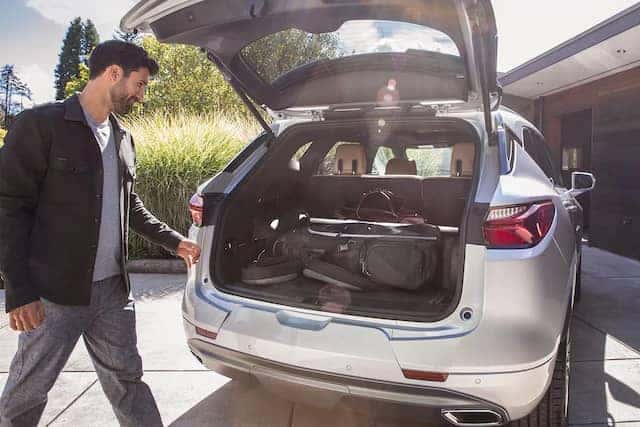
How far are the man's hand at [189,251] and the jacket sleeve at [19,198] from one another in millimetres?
748

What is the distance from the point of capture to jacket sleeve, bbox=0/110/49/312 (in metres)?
1.71

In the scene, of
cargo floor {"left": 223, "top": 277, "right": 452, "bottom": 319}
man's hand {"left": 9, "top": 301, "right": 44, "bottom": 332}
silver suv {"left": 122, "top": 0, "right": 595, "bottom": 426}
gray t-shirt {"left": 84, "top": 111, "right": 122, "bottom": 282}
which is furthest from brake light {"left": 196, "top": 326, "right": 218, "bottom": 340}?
man's hand {"left": 9, "top": 301, "right": 44, "bottom": 332}

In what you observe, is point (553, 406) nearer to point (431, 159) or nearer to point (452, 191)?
point (452, 191)

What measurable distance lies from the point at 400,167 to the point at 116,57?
259cm

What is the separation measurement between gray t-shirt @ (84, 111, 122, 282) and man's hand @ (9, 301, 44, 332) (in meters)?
0.27

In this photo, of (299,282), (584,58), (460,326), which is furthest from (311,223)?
(584,58)

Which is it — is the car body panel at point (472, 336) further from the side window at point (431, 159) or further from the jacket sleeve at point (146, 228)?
the side window at point (431, 159)

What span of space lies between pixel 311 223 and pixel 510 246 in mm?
1902

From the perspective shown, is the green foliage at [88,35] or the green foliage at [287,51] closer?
the green foliage at [287,51]

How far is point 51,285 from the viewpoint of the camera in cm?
184

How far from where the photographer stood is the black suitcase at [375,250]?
2584 mm

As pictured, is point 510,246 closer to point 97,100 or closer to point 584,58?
point 97,100

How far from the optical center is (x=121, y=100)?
6.47 ft

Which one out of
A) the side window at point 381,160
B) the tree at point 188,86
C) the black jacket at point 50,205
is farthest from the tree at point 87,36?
the black jacket at point 50,205
